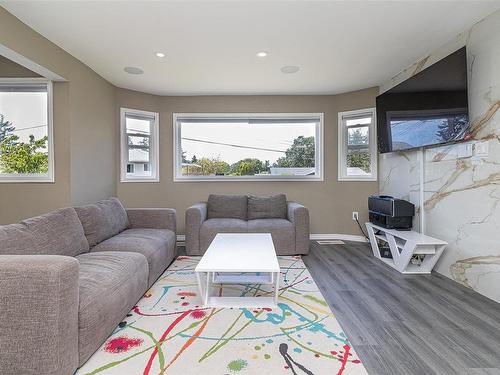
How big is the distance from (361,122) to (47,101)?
428cm

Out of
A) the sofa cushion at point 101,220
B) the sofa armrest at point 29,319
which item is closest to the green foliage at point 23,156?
the sofa cushion at point 101,220

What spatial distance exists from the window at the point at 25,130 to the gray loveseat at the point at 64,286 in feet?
3.41

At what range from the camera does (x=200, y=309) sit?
208 cm

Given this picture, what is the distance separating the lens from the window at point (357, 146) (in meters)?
4.15

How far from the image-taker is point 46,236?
6.44ft

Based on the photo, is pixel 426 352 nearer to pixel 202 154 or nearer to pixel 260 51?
pixel 260 51

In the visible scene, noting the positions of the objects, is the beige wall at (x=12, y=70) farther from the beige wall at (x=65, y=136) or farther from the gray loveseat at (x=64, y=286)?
the gray loveseat at (x=64, y=286)

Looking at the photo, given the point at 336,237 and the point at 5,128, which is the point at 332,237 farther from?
the point at 5,128

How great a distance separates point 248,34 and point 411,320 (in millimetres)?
2781

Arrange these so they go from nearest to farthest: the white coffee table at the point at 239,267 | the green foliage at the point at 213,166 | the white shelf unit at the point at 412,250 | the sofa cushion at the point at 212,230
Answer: the white coffee table at the point at 239,267, the white shelf unit at the point at 412,250, the sofa cushion at the point at 212,230, the green foliage at the point at 213,166

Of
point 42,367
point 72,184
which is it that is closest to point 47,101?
point 72,184

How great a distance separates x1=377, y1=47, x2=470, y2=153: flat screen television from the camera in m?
2.42

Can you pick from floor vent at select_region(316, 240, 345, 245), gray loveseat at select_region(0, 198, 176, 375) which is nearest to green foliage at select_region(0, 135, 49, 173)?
gray loveseat at select_region(0, 198, 176, 375)

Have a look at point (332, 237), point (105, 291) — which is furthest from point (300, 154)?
point (105, 291)
